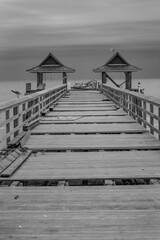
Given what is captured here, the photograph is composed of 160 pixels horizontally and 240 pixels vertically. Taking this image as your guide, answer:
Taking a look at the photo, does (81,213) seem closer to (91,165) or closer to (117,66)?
(91,165)

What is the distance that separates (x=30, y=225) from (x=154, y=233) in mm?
1197

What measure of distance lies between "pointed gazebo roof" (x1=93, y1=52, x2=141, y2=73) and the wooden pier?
2256 cm

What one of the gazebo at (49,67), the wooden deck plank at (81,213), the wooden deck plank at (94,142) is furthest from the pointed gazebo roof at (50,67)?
the wooden deck plank at (81,213)

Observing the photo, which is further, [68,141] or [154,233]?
[68,141]

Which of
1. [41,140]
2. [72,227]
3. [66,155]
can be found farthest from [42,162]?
[72,227]

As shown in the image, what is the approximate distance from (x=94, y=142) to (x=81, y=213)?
4885 mm

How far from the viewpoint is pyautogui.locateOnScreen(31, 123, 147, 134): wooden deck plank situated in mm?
10625

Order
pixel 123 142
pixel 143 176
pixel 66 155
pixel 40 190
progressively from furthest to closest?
pixel 123 142
pixel 66 155
pixel 143 176
pixel 40 190

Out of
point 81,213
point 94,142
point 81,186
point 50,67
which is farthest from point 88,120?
point 50,67

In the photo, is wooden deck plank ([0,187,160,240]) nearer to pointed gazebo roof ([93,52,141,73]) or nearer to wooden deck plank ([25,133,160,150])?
wooden deck plank ([25,133,160,150])

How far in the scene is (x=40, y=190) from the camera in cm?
499

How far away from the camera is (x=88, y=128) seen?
11.3m

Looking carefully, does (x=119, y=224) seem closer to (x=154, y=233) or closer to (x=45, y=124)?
Answer: (x=154, y=233)

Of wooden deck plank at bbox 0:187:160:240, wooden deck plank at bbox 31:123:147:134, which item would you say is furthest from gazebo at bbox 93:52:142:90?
wooden deck plank at bbox 0:187:160:240
